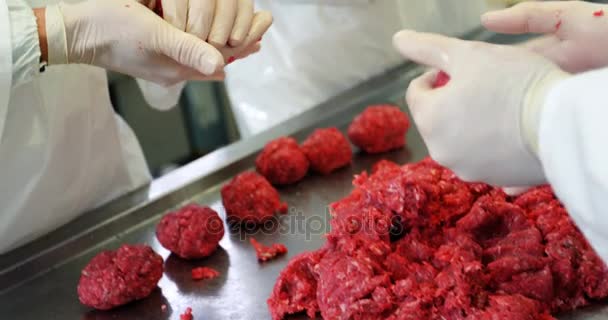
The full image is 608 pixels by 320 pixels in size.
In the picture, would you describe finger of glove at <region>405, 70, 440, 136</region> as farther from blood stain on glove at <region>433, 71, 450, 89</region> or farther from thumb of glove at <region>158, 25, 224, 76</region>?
thumb of glove at <region>158, 25, 224, 76</region>

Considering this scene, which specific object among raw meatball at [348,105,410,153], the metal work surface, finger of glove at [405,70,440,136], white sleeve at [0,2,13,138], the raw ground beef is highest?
finger of glove at [405,70,440,136]

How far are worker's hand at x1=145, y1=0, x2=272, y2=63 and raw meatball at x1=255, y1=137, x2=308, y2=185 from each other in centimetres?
47

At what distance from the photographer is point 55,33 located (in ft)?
6.13

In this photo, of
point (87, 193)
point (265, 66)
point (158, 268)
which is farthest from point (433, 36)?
point (265, 66)

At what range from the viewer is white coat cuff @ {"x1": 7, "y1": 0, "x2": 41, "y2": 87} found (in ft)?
5.92

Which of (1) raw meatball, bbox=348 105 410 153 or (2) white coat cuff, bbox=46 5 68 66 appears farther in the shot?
(1) raw meatball, bbox=348 105 410 153

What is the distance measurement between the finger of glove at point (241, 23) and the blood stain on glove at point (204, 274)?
0.64m

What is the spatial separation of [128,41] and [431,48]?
0.85 meters

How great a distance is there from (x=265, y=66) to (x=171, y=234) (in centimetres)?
138

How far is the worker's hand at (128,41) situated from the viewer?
1.83 meters

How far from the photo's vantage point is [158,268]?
1.94 m

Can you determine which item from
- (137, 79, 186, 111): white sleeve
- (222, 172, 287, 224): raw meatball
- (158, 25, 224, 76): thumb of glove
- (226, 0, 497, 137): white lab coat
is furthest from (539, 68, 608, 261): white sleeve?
(226, 0, 497, 137): white lab coat

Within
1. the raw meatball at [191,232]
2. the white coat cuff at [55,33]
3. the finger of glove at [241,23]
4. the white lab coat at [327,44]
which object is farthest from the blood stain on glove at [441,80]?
the white lab coat at [327,44]

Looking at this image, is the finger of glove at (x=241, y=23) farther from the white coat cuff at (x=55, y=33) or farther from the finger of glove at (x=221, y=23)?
the white coat cuff at (x=55, y=33)
